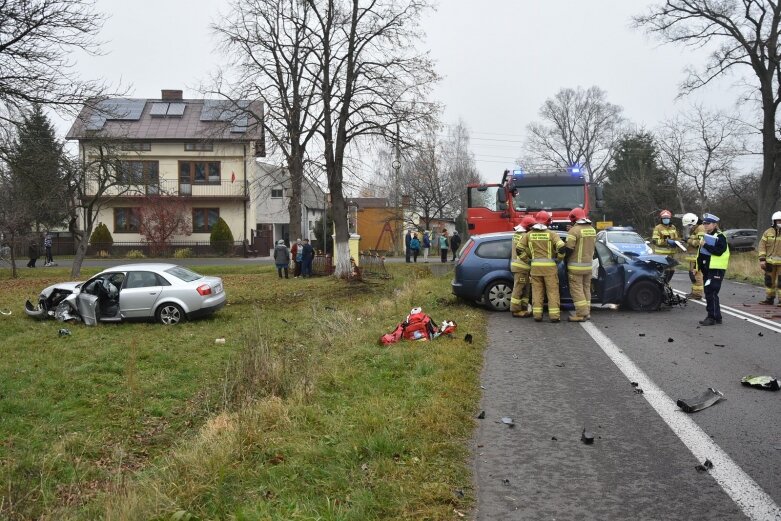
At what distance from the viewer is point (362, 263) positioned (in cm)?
3075

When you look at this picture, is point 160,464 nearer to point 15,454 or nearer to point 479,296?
point 15,454

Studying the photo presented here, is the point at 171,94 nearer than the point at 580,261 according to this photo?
No

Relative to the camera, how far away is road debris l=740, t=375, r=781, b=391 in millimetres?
6648

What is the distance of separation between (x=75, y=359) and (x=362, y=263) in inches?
791

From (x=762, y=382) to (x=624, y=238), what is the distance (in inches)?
533

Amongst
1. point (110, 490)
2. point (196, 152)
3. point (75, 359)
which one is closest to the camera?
point (110, 490)

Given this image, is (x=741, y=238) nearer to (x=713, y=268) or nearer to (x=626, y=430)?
(x=713, y=268)

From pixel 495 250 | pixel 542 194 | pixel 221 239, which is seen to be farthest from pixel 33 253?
pixel 495 250

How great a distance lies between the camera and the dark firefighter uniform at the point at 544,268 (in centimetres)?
1120

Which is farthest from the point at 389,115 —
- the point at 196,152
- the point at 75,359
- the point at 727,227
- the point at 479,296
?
the point at 727,227

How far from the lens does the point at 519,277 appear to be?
11891 mm

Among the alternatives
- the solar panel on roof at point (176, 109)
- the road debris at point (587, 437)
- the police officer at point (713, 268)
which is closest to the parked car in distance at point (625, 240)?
the police officer at point (713, 268)

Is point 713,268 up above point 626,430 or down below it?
above

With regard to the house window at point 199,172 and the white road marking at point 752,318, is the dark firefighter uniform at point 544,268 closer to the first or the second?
the white road marking at point 752,318
